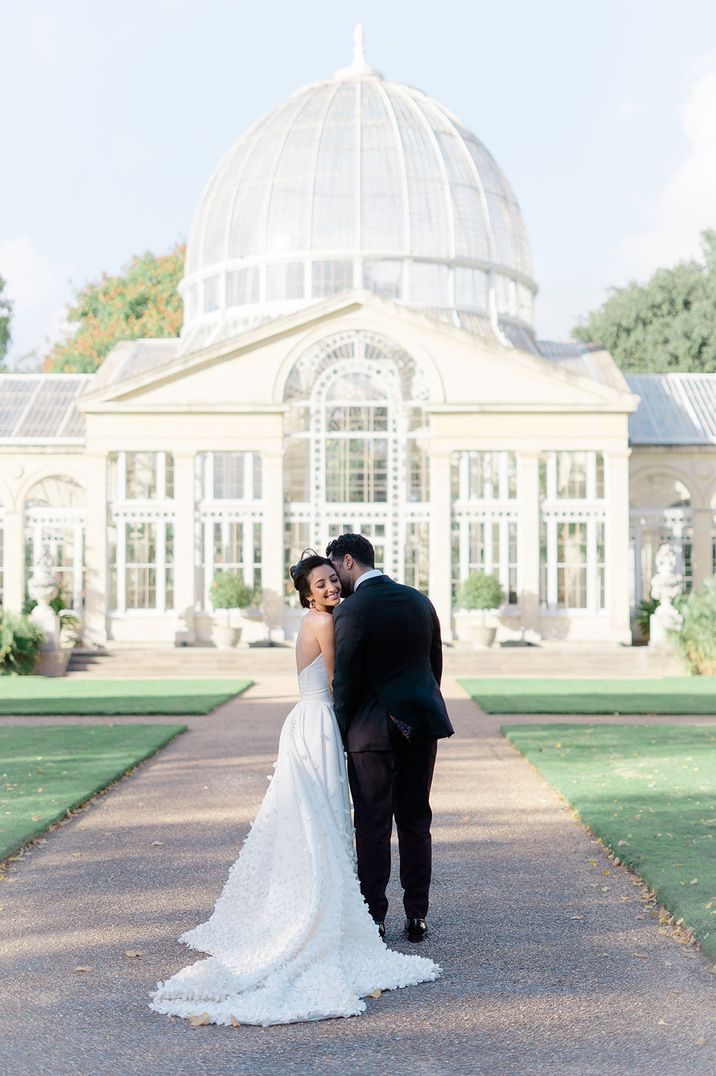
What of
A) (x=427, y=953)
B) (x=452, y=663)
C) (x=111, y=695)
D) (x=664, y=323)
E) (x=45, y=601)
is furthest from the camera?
(x=664, y=323)

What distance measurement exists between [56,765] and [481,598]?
754 inches

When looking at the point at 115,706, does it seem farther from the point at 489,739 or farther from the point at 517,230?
the point at 517,230

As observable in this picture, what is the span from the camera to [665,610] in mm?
29188

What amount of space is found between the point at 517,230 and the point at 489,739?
26.2 meters

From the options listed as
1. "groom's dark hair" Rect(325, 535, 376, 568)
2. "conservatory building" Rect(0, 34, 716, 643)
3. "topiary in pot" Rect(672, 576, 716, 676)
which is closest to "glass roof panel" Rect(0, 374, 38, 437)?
"conservatory building" Rect(0, 34, 716, 643)

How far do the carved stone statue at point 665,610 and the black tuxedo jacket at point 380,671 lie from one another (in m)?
22.4

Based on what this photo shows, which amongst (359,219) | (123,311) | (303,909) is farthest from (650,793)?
(123,311)

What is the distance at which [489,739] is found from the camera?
15.2 metres

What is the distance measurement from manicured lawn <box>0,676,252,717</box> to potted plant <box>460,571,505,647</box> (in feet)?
24.6

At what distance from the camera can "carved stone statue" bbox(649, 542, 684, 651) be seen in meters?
28.7

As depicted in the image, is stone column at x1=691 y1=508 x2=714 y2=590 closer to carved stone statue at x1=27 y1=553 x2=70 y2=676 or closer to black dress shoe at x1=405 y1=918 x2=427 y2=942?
carved stone statue at x1=27 y1=553 x2=70 y2=676

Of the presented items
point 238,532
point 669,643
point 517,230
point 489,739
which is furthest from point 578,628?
point 489,739

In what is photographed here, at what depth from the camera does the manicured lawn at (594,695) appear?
18.7 metres

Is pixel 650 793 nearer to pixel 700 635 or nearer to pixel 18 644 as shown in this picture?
pixel 700 635
